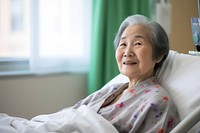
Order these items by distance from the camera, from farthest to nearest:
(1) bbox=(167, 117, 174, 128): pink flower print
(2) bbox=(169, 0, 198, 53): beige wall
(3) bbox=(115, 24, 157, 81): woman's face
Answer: (2) bbox=(169, 0, 198, 53): beige wall, (3) bbox=(115, 24, 157, 81): woman's face, (1) bbox=(167, 117, 174, 128): pink flower print

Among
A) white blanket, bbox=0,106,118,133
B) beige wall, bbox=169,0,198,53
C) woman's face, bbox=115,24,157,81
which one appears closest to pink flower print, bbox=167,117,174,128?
white blanket, bbox=0,106,118,133

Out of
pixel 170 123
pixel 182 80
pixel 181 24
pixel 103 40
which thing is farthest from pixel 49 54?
pixel 181 24

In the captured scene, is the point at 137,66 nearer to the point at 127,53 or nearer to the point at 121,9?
the point at 127,53

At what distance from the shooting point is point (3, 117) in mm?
1396

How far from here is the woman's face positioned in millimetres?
1391

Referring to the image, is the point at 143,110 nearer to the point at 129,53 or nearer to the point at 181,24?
the point at 129,53

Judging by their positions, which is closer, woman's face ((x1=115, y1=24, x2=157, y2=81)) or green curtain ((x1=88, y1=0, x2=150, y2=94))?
woman's face ((x1=115, y1=24, x2=157, y2=81))

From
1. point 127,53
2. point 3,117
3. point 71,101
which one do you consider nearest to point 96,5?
point 71,101

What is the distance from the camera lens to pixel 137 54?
54.9 inches

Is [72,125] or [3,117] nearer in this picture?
[72,125]

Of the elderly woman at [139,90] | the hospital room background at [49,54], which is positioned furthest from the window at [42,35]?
the elderly woman at [139,90]

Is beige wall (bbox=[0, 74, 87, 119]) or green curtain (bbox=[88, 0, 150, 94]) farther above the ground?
green curtain (bbox=[88, 0, 150, 94])

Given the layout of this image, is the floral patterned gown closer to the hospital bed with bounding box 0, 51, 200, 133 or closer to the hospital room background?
the hospital bed with bounding box 0, 51, 200, 133

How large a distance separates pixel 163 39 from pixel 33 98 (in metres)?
1.12
